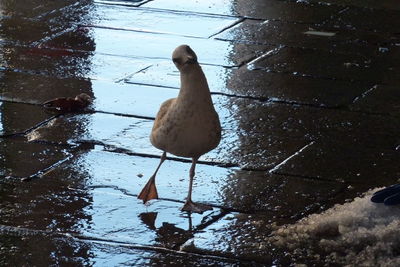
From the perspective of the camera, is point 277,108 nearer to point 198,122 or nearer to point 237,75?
point 237,75

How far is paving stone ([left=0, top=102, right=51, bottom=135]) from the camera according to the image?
23.7 ft

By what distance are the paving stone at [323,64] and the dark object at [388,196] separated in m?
3.03

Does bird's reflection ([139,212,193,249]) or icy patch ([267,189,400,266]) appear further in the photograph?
bird's reflection ([139,212,193,249])

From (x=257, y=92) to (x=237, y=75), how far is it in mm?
551

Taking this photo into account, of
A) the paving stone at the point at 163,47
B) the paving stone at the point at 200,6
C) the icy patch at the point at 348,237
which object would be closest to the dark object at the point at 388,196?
the icy patch at the point at 348,237

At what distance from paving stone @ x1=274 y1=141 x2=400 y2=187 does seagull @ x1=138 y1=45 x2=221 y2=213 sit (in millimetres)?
1103

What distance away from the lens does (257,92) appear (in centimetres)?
823

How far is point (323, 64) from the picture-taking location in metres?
9.00

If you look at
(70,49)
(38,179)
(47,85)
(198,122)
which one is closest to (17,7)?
(70,49)

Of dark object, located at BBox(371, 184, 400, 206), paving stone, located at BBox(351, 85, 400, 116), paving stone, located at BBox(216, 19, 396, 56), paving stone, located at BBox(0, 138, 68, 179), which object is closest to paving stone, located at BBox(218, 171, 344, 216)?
dark object, located at BBox(371, 184, 400, 206)

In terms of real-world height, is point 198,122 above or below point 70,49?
above

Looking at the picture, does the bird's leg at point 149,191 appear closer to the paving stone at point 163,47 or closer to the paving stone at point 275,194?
the paving stone at point 275,194

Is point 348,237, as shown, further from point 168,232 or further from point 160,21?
point 160,21

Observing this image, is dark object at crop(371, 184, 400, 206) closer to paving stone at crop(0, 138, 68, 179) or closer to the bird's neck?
the bird's neck
